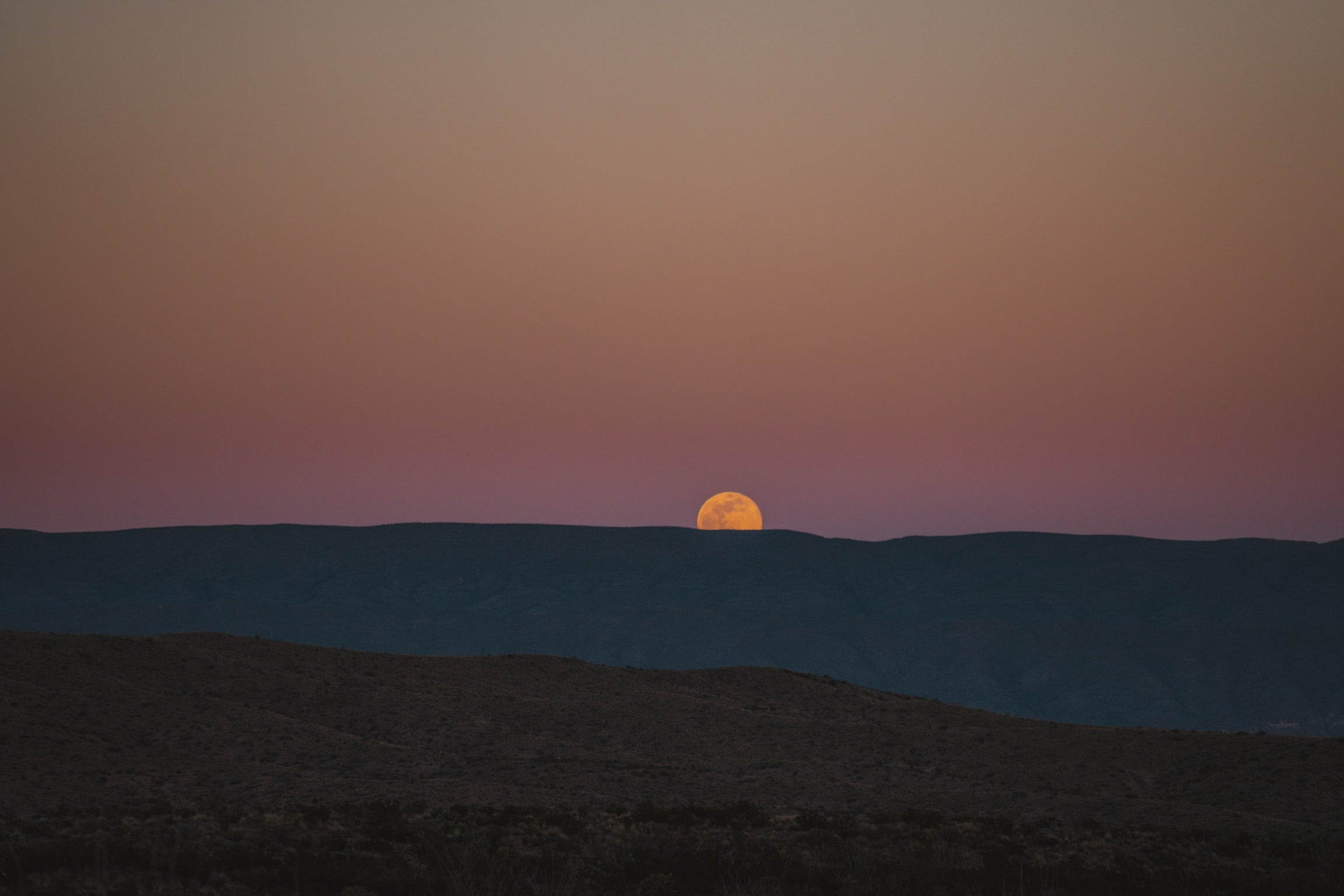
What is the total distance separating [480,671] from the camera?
165ft

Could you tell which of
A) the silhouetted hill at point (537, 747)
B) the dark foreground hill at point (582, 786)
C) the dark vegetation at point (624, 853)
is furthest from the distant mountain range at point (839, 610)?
the dark vegetation at point (624, 853)

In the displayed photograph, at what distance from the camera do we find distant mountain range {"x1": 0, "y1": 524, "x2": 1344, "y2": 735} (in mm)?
136750

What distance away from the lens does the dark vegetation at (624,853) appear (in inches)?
531

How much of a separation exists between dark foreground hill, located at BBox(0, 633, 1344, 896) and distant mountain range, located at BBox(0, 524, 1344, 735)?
3719 inches

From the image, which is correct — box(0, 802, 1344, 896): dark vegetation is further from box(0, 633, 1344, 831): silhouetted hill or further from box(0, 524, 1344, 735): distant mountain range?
box(0, 524, 1344, 735): distant mountain range

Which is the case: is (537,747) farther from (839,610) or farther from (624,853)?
(839,610)

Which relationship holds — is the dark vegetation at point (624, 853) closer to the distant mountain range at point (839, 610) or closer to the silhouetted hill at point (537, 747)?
the silhouetted hill at point (537, 747)

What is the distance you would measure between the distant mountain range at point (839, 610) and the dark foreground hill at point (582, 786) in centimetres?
9447

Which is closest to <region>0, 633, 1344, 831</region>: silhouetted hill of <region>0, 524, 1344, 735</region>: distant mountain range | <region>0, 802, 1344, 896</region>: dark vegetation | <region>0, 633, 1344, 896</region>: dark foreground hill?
<region>0, 633, 1344, 896</region>: dark foreground hill

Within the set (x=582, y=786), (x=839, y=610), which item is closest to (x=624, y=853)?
(x=582, y=786)

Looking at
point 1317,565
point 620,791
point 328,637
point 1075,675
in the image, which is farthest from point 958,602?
point 620,791

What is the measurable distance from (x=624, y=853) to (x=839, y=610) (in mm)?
166589

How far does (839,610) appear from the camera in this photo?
180375 millimetres

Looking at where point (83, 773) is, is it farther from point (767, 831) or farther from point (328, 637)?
point (328, 637)
